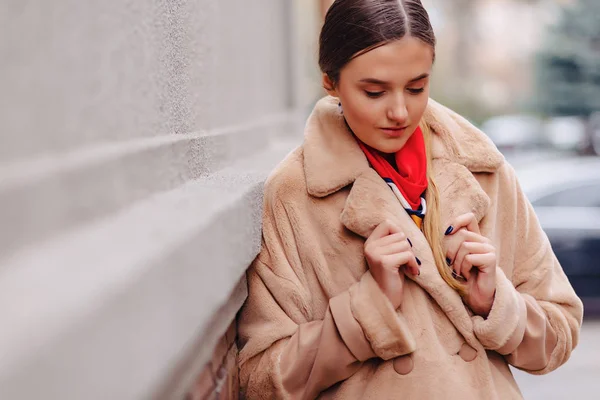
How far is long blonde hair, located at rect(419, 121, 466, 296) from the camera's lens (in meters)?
2.08

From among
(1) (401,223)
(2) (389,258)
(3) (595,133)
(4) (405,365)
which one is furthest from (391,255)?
(3) (595,133)

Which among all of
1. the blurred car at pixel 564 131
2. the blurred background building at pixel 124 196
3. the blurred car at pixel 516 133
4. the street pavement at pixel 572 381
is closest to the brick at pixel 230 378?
the blurred background building at pixel 124 196

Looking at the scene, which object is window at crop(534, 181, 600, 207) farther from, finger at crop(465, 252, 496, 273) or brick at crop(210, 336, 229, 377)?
brick at crop(210, 336, 229, 377)

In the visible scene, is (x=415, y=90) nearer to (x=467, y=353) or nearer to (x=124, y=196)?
(x=467, y=353)

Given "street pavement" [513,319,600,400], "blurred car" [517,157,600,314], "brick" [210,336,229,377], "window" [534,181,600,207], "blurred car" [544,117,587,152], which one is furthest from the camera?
"blurred car" [544,117,587,152]

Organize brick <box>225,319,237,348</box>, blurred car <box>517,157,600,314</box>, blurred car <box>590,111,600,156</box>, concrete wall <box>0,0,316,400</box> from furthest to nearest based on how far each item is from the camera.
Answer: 1. blurred car <box>590,111,600,156</box>
2. blurred car <box>517,157,600,314</box>
3. brick <box>225,319,237,348</box>
4. concrete wall <box>0,0,316,400</box>

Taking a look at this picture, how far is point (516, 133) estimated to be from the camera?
29.1 m

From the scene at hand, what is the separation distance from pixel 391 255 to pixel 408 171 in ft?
0.87

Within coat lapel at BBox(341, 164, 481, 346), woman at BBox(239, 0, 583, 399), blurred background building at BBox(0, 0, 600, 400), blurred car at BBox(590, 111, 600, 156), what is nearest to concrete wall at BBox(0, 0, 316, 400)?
blurred background building at BBox(0, 0, 600, 400)

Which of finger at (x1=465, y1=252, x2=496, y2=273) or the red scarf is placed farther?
the red scarf

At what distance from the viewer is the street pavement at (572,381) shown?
248 inches

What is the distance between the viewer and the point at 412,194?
2.18m

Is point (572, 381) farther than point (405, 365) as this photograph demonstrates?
Yes

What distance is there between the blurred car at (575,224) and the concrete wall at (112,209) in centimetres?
700
